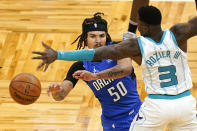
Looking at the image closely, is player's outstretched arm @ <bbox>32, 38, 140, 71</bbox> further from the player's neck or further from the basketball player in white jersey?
the player's neck

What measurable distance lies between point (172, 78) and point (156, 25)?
0.49 metres

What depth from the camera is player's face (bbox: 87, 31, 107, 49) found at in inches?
213

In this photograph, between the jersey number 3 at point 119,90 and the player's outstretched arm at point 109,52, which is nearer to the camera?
the player's outstretched arm at point 109,52

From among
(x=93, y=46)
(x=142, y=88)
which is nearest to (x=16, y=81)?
(x=93, y=46)

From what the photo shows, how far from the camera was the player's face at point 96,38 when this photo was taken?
17.8 feet

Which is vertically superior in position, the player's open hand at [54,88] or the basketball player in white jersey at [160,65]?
the basketball player in white jersey at [160,65]

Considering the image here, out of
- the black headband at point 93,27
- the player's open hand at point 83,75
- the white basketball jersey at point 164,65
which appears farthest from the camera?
the black headband at point 93,27

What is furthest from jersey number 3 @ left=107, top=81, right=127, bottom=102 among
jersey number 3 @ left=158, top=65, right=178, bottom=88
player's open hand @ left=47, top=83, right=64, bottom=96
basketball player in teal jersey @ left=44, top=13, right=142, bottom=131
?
jersey number 3 @ left=158, top=65, right=178, bottom=88

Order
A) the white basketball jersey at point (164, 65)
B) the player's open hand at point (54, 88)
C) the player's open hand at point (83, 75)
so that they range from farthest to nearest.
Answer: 1. the player's open hand at point (54, 88)
2. the player's open hand at point (83, 75)
3. the white basketball jersey at point (164, 65)

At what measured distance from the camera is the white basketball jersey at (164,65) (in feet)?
14.9

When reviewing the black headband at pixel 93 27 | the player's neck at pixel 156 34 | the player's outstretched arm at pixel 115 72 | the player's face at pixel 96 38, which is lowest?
the player's outstretched arm at pixel 115 72

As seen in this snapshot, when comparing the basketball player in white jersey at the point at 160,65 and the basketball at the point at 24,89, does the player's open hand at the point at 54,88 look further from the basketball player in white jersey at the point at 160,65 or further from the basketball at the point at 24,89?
the basketball player in white jersey at the point at 160,65

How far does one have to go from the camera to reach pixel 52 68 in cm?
820

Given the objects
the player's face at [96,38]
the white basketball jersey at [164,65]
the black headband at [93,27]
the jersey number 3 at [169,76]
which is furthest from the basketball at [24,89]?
the jersey number 3 at [169,76]
